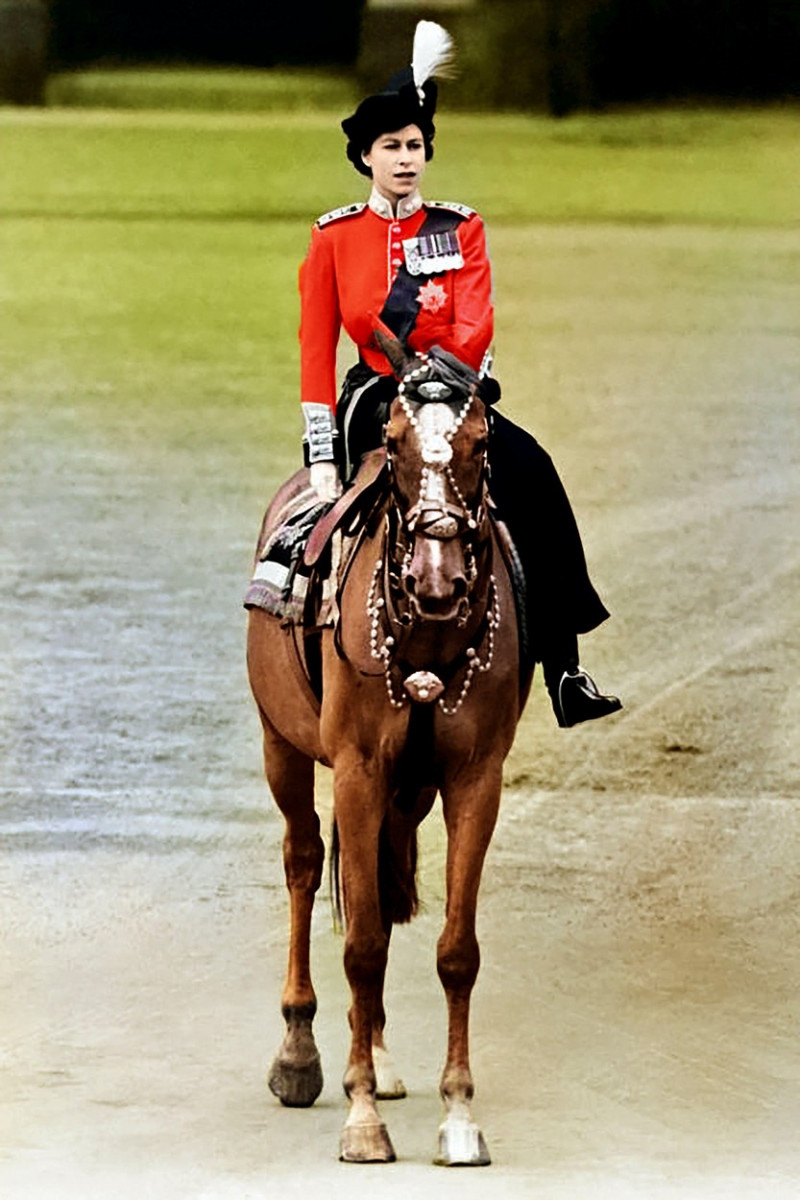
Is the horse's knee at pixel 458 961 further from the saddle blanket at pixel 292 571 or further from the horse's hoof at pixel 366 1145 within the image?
the saddle blanket at pixel 292 571

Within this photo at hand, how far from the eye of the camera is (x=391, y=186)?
740cm

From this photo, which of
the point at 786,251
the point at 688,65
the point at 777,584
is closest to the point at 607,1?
the point at 688,65

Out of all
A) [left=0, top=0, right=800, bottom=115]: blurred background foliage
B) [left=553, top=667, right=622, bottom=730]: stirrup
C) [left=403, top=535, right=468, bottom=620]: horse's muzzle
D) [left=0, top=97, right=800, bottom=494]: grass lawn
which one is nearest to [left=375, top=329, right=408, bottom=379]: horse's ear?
[left=403, top=535, right=468, bottom=620]: horse's muzzle

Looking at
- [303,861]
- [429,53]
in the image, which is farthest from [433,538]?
[303,861]

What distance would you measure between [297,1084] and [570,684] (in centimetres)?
107

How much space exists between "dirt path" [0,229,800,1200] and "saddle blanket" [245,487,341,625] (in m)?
1.09

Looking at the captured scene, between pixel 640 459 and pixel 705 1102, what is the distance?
19.5ft

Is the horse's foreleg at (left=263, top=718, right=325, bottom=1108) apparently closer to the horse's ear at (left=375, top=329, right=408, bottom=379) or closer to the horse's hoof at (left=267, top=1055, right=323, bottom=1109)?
the horse's hoof at (left=267, top=1055, right=323, bottom=1109)

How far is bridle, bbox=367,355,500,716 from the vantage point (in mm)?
6723

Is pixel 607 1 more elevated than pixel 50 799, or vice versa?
pixel 607 1

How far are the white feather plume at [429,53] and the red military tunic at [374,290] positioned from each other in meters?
0.26

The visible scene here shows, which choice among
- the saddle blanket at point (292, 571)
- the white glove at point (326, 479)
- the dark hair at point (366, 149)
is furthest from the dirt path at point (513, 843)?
the dark hair at point (366, 149)

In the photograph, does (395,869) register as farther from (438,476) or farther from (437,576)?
(438,476)

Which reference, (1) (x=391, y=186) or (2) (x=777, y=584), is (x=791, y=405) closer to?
(2) (x=777, y=584)
